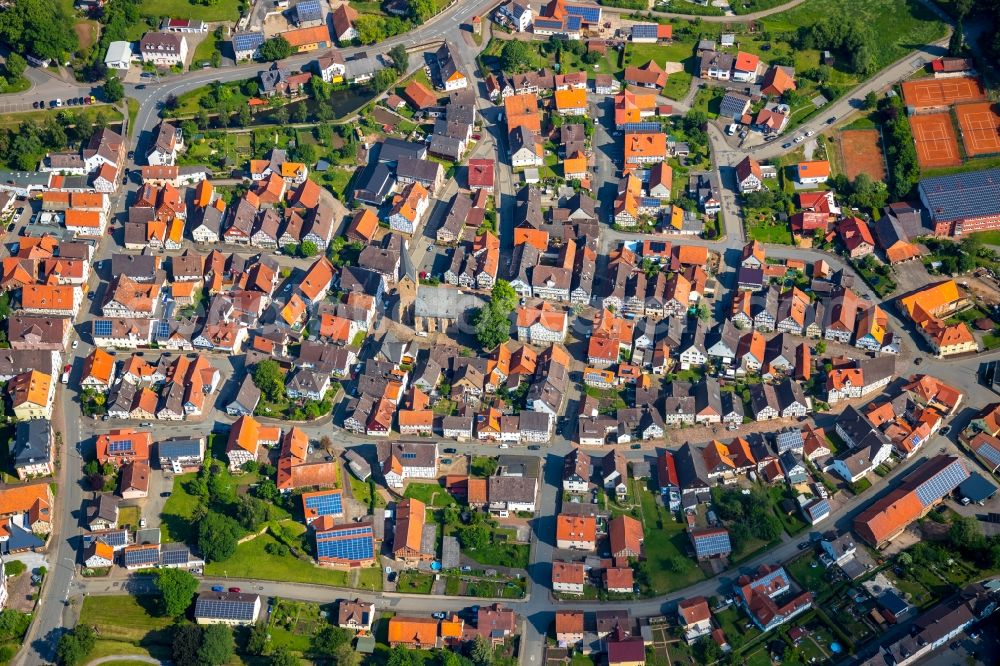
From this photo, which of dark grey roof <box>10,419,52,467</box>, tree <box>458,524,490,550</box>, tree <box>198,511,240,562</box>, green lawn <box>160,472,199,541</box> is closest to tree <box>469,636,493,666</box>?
tree <box>458,524,490,550</box>

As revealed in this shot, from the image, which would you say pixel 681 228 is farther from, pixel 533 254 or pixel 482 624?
pixel 482 624

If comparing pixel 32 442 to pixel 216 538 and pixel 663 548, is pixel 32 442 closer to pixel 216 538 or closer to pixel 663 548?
pixel 216 538

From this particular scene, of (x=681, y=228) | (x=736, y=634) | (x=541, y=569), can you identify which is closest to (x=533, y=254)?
(x=681, y=228)

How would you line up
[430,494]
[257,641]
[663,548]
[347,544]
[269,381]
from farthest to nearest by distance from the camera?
[269,381]
[430,494]
[663,548]
[347,544]
[257,641]

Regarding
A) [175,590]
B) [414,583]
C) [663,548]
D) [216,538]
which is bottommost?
[414,583]

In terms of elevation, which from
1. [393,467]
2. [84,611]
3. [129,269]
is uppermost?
[129,269]

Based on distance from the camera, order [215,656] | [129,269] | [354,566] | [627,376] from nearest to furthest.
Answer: [215,656] < [354,566] < [627,376] < [129,269]

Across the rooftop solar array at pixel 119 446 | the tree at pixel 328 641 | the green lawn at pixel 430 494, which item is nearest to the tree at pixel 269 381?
the rooftop solar array at pixel 119 446

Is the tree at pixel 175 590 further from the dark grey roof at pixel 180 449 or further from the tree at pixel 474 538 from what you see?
the tree at pixel 474 538

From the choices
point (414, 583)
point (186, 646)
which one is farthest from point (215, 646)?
point (414, 583)
